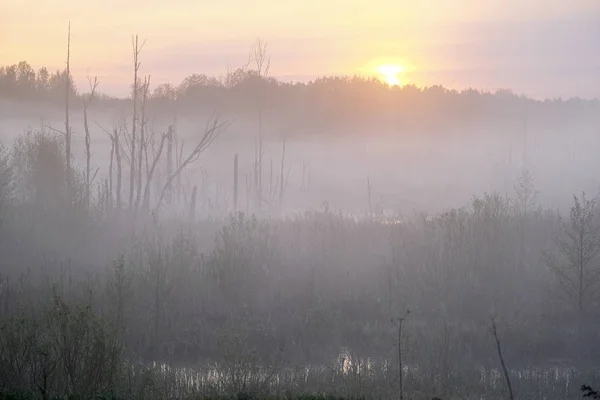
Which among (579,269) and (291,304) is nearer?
(579,269)

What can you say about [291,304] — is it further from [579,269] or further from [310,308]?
[579,269]

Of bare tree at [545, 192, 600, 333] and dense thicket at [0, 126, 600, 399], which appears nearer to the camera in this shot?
dense thicket at [0, 126, 600, 399]

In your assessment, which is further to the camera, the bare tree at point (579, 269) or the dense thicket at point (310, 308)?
the bare tree at point (579, 269)

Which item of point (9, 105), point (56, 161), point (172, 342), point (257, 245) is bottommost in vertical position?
point (172, 342)

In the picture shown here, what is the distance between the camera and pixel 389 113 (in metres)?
95.6

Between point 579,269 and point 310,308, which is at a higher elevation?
point 579,269

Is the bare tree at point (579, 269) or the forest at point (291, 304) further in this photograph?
the bare tree at point (579, 269)

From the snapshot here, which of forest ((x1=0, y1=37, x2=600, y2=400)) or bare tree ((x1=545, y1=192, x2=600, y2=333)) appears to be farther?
bare tree ((x1=545, y1=192, x2=600, y2=333))

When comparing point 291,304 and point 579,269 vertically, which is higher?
point 579,269

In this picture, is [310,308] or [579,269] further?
[310,308]

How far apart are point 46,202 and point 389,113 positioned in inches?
2717

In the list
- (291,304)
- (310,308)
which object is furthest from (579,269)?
(291,304)

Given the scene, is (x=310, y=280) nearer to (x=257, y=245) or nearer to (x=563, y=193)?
(x=257, y=245)

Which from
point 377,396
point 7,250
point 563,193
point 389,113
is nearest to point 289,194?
point 563,193
